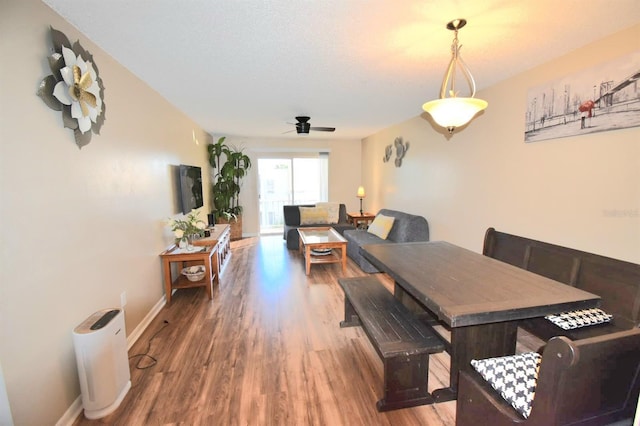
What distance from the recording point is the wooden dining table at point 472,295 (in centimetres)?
133

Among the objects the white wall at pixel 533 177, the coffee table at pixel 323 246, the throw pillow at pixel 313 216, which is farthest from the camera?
the throw pillow at pixel 313 216

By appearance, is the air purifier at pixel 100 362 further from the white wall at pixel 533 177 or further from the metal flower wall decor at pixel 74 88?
the white wall at pixel 533 177

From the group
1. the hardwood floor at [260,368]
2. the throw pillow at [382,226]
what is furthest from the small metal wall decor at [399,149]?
the hardwood floor at [260,368]

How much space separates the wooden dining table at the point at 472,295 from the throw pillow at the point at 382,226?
216 cm

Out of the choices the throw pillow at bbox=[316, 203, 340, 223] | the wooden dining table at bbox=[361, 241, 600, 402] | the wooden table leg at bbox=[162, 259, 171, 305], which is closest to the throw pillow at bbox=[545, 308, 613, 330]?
the wooden dining table at bbox=[361, 241, 600, 402]

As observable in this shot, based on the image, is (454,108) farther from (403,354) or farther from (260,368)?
(260,368)

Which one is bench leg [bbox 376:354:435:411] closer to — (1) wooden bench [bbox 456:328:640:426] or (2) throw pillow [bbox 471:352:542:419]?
(2) throw pillow [bbox 471:352:542:419]

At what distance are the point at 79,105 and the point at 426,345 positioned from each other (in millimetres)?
2534

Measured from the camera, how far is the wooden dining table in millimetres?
1334

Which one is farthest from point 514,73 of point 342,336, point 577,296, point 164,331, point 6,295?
point 164,331

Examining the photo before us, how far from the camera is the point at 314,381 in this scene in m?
1.90

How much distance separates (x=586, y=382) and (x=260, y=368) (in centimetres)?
183

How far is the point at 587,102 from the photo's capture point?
79.4 inches

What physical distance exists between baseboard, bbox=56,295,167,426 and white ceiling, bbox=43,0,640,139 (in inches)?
76.3
